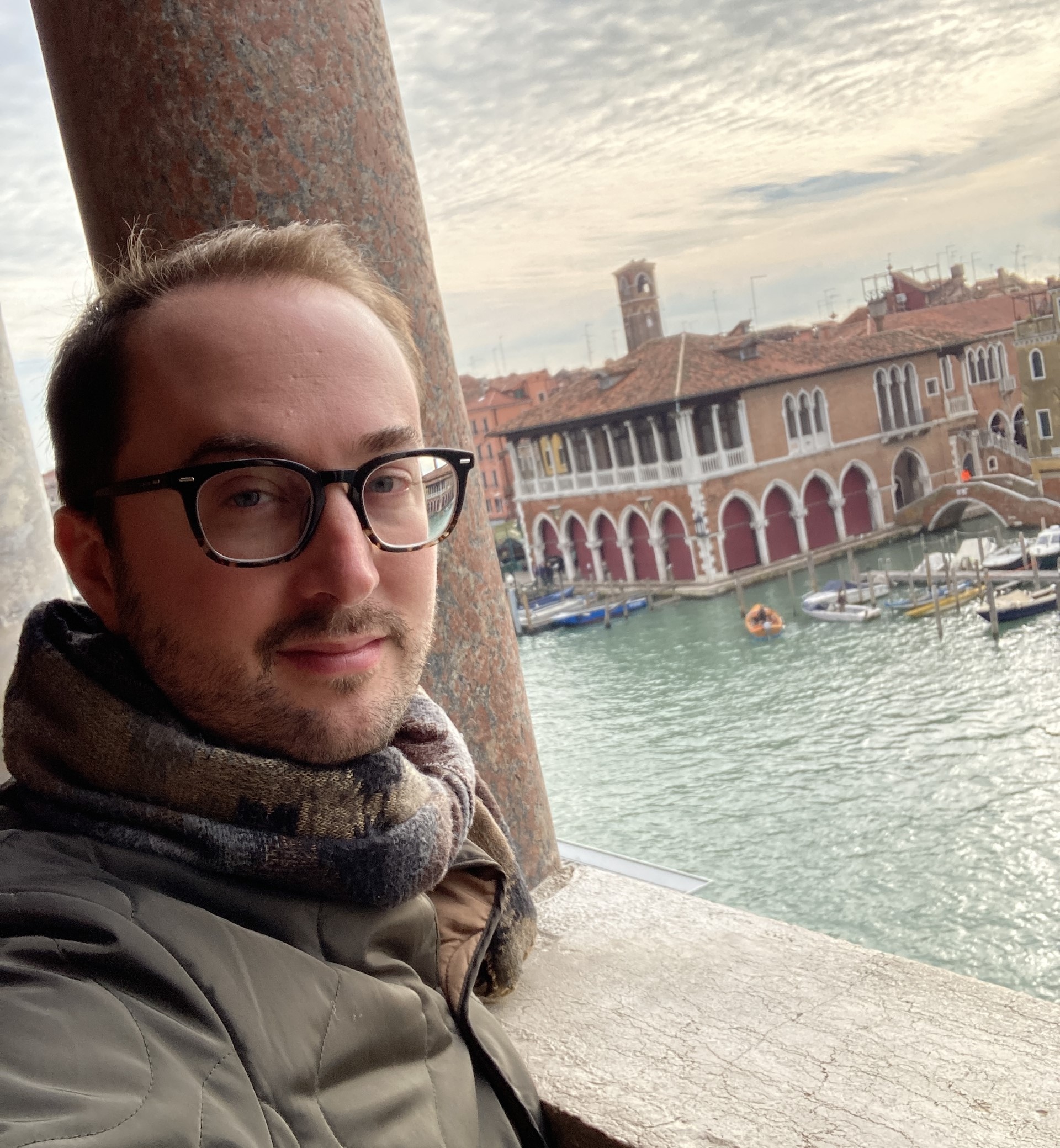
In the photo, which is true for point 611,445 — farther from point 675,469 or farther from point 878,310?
point 878,310

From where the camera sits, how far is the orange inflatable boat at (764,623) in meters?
Answer: 7.73

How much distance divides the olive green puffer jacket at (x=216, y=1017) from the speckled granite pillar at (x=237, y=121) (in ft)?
1.05

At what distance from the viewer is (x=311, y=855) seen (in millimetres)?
334

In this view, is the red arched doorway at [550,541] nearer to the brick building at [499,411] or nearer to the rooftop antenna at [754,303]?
the brick building at [499,411]

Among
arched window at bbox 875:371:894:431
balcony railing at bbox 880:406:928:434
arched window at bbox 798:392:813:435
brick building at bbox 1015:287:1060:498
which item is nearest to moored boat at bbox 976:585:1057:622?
brick building at bbox 1015:287:1060:498

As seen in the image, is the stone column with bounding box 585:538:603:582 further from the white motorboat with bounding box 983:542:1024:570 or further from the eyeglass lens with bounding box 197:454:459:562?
the eyeglass lens with bounding box 197:454:459:562

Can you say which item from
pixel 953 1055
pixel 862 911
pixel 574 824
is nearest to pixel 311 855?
pixel 953 1055

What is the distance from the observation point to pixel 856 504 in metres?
11.4

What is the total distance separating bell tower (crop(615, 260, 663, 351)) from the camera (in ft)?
42.3

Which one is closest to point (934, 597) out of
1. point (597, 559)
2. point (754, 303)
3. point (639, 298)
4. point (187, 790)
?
point (597, 559)

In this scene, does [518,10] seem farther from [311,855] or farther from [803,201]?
[311,855]

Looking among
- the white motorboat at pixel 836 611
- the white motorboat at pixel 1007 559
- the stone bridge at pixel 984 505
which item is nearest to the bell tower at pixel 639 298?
the stone bridge at pixel 984 505

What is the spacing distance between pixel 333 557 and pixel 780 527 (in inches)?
454

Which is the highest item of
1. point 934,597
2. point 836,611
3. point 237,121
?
point 237,121
